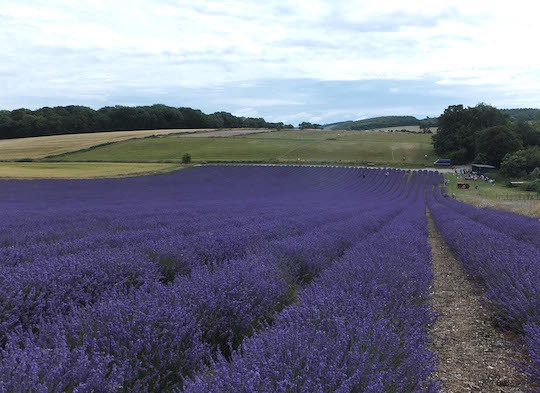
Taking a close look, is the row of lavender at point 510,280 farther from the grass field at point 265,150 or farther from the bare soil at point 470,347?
the grass field at point 265,150

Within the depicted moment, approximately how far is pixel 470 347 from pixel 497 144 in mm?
52365

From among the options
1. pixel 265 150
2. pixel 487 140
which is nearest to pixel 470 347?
pixel 487 140

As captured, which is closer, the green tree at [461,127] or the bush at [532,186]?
the bush at [532,186]

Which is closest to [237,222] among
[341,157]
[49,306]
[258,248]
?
[258,248]

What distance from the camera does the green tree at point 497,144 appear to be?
47.2 metres

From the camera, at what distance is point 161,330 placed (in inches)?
91.4

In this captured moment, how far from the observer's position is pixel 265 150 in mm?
57875

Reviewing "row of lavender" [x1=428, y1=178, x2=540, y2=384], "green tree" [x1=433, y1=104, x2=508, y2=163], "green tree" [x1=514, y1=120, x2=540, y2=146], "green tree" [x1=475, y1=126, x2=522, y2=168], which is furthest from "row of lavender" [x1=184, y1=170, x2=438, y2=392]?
"green tree" [x1=514, y1=120, x2=540, y2=146]

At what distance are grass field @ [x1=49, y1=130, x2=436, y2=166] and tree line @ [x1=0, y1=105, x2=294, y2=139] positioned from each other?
24.4 metres

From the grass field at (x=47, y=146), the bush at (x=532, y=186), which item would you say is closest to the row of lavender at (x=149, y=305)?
the bush at (x=532, y=186)

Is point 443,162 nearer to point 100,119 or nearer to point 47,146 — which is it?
point 47,146

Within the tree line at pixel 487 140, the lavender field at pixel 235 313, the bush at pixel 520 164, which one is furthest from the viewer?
the tree line at pixel 487 140

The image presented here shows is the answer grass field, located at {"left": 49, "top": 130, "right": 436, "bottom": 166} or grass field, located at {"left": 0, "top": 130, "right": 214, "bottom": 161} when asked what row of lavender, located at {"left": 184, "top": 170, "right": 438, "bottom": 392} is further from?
grass field, located at {"left": 0, "top": 130, "right": 214, "bottom": 161}

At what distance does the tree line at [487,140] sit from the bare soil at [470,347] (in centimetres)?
4302
